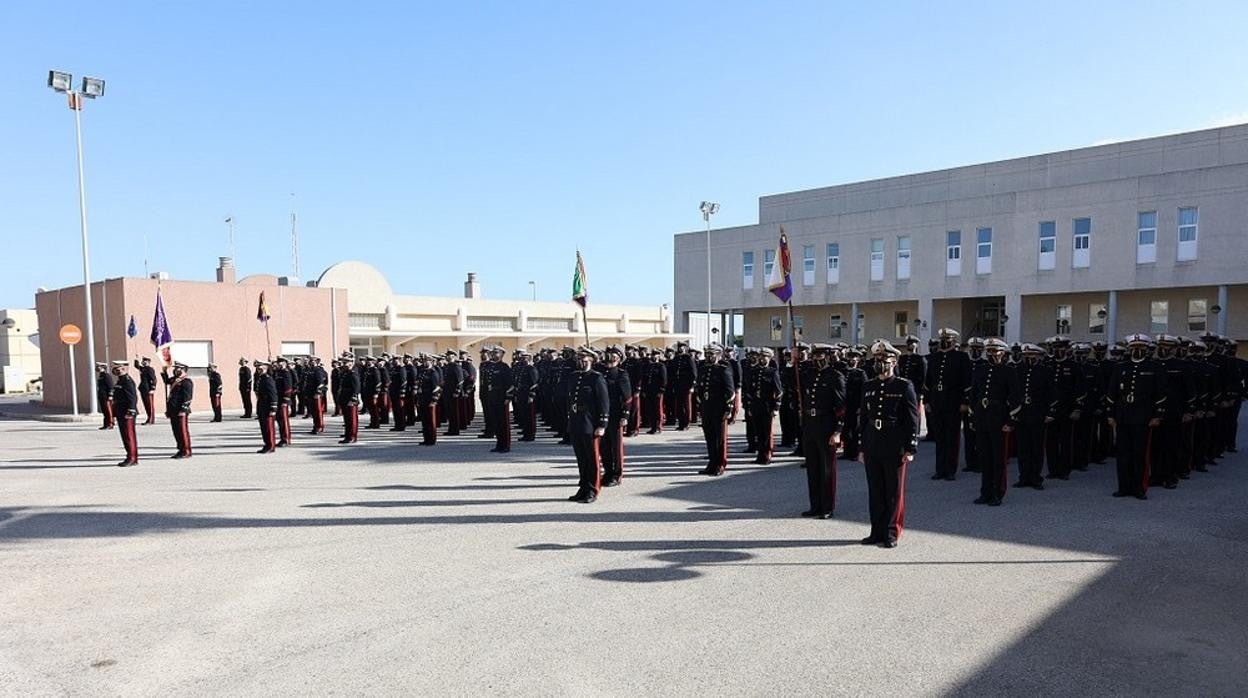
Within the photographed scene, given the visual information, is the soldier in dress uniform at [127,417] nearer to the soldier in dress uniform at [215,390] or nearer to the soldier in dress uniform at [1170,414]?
the soldier in dress uniform at [215,390]

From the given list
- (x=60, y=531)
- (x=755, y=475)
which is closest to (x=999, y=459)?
(x=755, y=475)

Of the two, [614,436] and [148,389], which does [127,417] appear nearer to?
[148,389]

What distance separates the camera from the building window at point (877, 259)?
41656 mm

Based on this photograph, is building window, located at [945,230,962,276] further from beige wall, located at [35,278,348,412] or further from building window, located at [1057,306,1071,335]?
beige wall, located at [35,278,348,412]

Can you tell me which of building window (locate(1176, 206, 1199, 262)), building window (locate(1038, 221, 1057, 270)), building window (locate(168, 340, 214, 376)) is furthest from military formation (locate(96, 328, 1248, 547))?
building window (locate(1038, 221, 1057, 270))

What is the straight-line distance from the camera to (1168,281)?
32.5 metres

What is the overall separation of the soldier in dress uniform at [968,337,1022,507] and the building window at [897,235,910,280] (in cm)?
3300

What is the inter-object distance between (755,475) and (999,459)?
129 inches

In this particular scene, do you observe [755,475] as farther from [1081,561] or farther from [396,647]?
[396,647]

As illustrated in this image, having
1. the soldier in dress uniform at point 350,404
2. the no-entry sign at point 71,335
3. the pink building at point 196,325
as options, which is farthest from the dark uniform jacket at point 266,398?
the no-entry sign at point 71,335

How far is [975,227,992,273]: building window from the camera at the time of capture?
38062 millimetres

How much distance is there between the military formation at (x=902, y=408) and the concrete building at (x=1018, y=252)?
21.2 m

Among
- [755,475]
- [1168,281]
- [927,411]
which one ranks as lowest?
[755,475]

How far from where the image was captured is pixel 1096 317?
119ft
